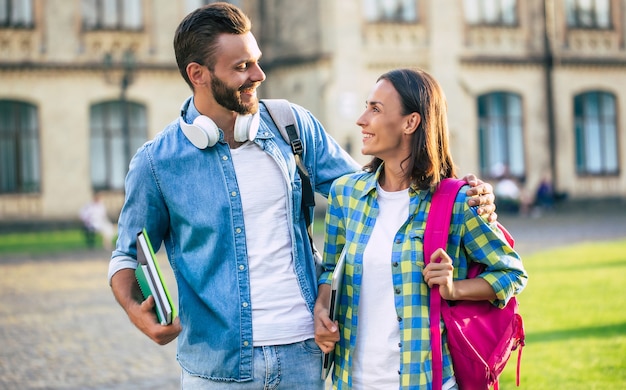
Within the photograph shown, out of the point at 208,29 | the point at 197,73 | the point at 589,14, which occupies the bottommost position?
the point at 197,73

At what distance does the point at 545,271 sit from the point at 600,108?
2133 cm

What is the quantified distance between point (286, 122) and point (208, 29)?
0.51m

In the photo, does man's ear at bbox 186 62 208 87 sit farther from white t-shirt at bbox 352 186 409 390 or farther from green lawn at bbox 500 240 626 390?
green lawn at bbox 500 240 626 390

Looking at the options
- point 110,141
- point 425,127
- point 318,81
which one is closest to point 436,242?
point 425,127

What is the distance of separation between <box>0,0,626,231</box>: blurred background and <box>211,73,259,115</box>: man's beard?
25910mm

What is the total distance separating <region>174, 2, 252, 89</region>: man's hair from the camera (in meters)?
3.51

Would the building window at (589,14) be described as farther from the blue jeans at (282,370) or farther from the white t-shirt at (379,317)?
the blue jeans at (282,370)

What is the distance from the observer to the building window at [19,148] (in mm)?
30594

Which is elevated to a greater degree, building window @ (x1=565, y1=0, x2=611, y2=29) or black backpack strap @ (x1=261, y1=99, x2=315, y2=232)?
building window @ (x1=565, y1=0, x2=611, y2=29)

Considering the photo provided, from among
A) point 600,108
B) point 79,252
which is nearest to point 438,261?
point 79,252

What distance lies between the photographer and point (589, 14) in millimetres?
34250

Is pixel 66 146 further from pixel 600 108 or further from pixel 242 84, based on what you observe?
pixel 242 84

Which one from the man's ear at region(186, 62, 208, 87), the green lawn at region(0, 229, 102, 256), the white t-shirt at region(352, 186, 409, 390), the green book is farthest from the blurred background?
the green book

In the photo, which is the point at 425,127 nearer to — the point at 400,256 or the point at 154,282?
the point at 400,256
